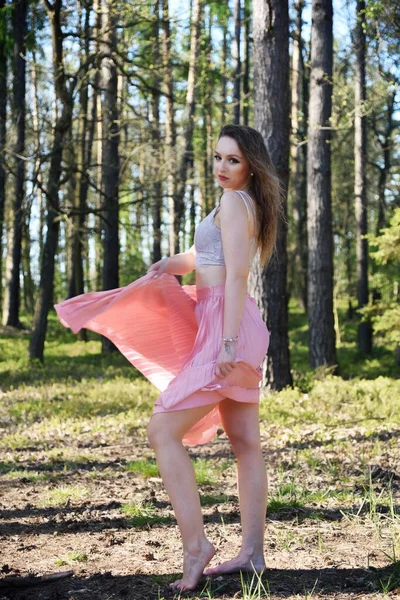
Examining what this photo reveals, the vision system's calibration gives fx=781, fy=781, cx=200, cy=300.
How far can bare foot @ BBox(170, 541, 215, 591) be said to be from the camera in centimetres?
379

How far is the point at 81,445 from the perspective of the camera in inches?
361

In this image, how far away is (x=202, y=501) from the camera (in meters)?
5.96

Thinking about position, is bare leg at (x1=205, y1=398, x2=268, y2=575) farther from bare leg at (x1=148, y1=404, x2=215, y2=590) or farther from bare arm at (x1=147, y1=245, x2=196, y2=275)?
bare arm at (x1=147, y1=245, x2=196, y2=275)

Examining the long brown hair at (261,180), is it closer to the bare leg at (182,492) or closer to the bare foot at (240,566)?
the bare leg at (182,492)

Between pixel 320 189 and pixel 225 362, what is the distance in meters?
12.7

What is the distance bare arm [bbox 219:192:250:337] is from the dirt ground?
1.28 m

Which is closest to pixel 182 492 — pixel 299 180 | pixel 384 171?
pixel 384 171

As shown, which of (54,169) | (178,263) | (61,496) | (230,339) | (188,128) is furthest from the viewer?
(188,128)

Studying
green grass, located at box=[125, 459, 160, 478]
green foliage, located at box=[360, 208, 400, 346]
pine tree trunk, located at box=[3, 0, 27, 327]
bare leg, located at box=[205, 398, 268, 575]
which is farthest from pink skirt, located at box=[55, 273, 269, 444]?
pine tree trunk, located at box=[3, 0, 27, 327]

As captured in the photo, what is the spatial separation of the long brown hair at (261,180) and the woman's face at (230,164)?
3 centimetres

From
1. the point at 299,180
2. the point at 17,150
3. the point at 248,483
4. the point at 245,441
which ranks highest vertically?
the point at 299,180

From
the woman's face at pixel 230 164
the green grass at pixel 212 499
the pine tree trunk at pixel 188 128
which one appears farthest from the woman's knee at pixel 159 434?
the pine tree trunk at pixel 188 128

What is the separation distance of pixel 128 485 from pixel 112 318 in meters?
2.79

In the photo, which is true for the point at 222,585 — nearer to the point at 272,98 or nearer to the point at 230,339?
the point at 230,339
